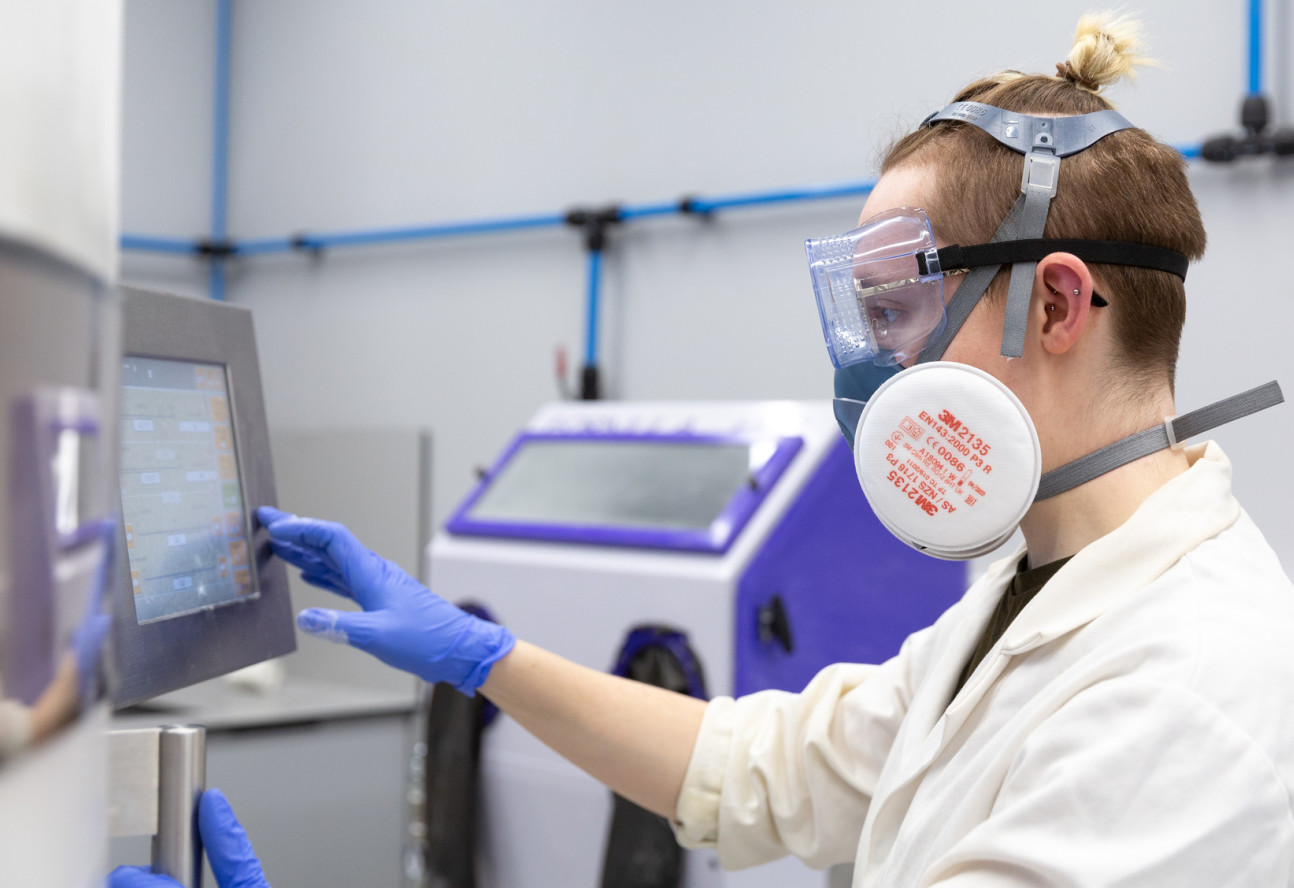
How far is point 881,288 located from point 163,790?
2.20 feet

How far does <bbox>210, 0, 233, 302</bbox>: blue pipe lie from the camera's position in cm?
348

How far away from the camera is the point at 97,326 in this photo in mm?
321

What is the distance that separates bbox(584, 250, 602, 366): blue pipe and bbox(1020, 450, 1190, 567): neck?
1.83 meters

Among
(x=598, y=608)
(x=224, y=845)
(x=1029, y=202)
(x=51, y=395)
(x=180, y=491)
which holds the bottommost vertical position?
(x=598, y=608)

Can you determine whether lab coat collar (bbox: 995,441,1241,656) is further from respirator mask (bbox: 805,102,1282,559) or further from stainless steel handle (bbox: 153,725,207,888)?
stainless steel handle (bbox: 153,725,207,888)

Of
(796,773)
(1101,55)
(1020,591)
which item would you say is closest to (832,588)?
(796,773)

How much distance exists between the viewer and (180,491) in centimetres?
82

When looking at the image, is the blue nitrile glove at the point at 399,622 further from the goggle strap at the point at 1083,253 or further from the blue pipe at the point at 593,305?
the blue pipe at the point at 593,305

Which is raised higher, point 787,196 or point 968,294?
point 787,196

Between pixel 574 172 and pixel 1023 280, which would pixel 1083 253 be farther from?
pixel 574 172

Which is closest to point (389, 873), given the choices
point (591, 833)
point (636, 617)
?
point (591, 833)

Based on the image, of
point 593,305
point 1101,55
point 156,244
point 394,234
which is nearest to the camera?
point 1101,55

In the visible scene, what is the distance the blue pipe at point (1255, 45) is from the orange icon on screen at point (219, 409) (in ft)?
5.47

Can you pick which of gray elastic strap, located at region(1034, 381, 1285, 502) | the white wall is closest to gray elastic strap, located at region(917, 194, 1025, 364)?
gray elastic strap, located at region(1034, 381, 1285, 502)
